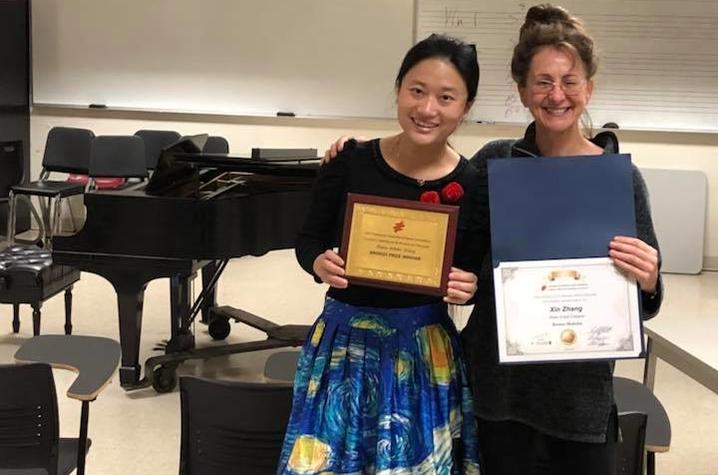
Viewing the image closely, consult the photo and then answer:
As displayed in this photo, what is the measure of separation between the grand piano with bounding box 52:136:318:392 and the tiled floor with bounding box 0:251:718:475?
0.84ft

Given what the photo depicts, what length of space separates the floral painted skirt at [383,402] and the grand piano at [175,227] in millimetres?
1960

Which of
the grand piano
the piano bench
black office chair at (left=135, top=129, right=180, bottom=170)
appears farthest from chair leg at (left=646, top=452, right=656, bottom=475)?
black office chair at (left=135, top=129, right=180, bottom=170)

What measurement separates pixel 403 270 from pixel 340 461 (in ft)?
1.38

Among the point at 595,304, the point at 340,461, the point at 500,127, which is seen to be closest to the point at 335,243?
the point at 340,461

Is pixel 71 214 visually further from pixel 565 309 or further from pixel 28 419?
pixel 565 309

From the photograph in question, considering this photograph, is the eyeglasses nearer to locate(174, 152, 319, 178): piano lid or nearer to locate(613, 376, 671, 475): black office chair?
locate(613, 376, 671, 475): black office chair

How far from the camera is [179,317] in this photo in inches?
160

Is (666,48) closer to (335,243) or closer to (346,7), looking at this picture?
(346,7)

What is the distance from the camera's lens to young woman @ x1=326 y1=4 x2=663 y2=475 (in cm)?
148

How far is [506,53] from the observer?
6.67 m

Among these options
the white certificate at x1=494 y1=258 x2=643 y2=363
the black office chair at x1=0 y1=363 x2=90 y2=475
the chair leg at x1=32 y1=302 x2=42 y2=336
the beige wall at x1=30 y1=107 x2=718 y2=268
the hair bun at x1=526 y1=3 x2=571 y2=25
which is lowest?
the chair leg at x1=32 y1=302 x2=42 y2=336

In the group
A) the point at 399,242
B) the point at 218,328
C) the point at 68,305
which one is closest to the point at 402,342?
the point at 399,242

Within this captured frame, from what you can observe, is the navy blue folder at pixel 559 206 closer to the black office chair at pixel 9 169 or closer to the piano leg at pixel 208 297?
the piano leg at pixel 208 297

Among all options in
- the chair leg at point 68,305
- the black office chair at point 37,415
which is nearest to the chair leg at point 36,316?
the chair leg at point 68,305
